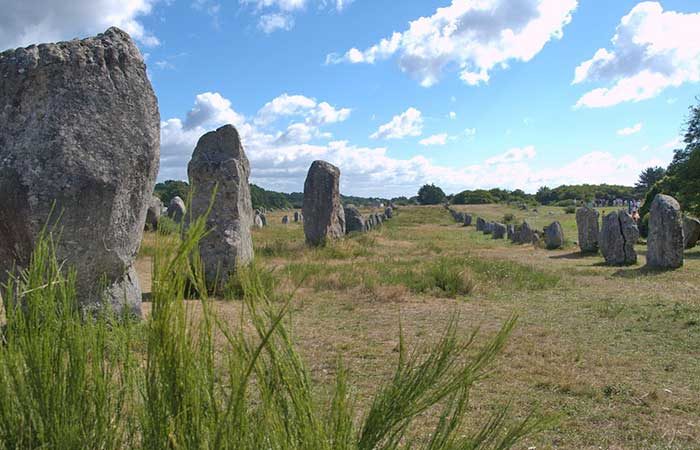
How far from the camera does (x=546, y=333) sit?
20.6ft

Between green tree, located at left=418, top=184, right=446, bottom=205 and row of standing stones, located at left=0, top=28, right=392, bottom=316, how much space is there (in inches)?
2984

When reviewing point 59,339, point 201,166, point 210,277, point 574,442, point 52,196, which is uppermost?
point 201,166

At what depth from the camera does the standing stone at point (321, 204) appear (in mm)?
→ 16812

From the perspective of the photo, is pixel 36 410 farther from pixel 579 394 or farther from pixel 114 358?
pixel 579 394

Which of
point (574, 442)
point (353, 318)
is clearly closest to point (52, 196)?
point (353, 318)

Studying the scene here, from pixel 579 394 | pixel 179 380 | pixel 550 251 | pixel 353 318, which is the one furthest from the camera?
pixel 550 251

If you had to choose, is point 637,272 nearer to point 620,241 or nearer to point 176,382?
point 620,241

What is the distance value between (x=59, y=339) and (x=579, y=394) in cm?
411

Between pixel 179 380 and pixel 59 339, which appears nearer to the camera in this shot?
pixel 179 380

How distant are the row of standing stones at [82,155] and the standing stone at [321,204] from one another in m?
11.2

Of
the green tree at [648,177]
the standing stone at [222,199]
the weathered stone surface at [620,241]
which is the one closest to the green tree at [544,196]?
the green tree at [648,177]

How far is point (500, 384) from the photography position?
178 inches

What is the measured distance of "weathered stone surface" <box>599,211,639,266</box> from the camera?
521 inches

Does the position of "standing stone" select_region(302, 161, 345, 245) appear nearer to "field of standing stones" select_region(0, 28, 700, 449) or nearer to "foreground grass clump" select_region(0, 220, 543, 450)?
"field of standing stones" select_region(0, 28, 700, 449)
